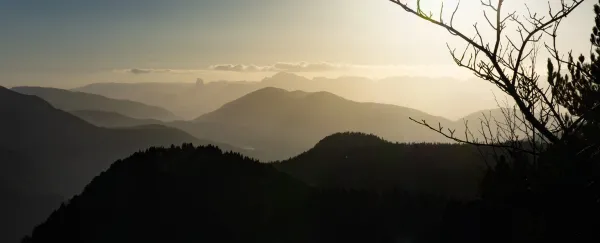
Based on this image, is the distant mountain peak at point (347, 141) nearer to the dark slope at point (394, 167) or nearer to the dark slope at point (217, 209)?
the dark slope at point (394, 167)

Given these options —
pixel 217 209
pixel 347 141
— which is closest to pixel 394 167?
pixel 347 141

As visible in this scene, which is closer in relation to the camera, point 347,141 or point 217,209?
point 217,209

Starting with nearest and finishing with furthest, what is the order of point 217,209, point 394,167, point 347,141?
1. point 217,209
2. point 394,167
3. point 347,141

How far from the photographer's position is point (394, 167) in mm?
41156

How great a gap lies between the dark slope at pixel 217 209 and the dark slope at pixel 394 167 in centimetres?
925

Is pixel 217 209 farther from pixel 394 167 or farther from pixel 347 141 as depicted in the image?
pixel 347 141

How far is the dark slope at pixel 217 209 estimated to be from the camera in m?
21.3

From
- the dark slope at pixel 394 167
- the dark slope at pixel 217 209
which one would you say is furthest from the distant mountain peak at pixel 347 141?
the dark slope at pixel 217 209

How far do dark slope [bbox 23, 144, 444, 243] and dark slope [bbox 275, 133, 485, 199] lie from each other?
925 centimetres

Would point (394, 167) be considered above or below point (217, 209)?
above

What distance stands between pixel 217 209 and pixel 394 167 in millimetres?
22314

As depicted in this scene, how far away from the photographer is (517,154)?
31.4 ft

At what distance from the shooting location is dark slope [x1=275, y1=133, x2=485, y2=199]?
3534cm

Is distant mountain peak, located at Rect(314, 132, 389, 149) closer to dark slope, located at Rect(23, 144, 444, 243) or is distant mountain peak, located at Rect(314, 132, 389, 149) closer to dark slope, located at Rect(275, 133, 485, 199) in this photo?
dark slope, located at Rect(275, 133, 485, 199)
